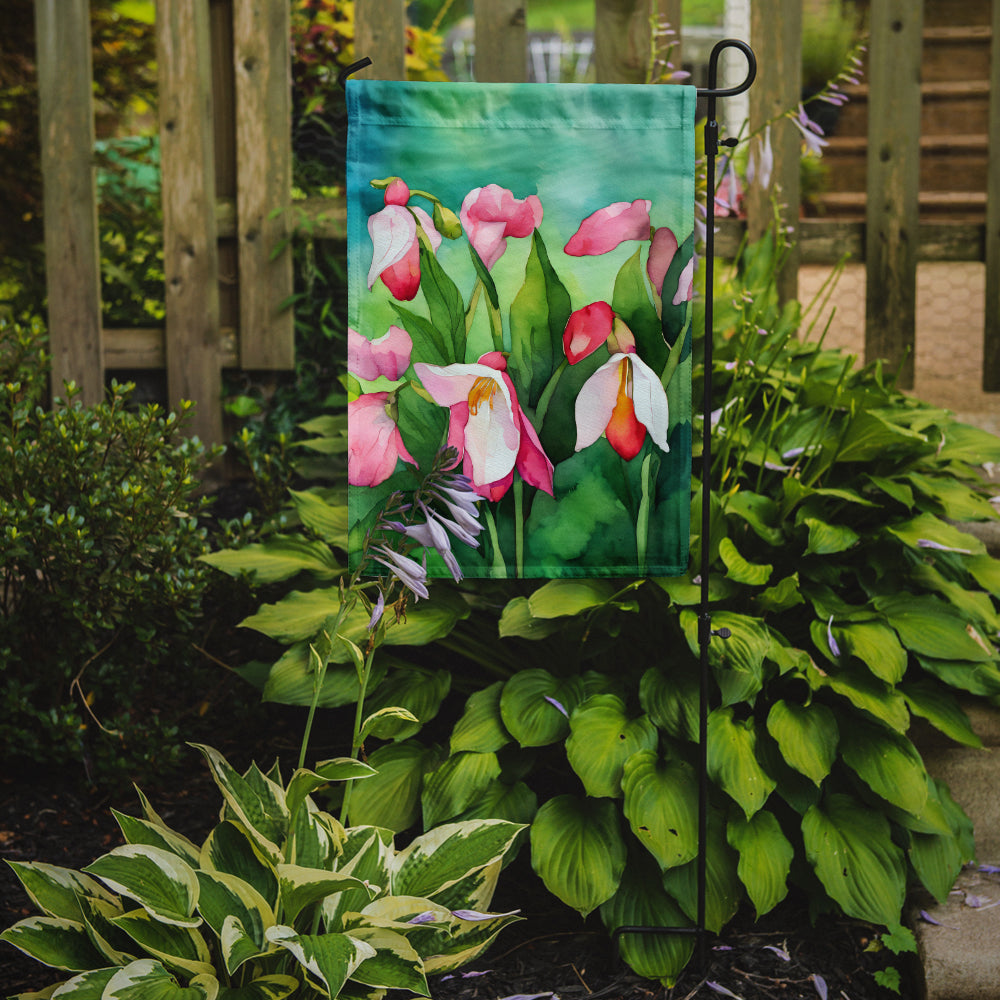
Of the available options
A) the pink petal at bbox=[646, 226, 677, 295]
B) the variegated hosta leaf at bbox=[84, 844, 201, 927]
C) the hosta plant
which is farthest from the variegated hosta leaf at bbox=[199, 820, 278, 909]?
the pink petal at bbox=[646, 226, 677, 295]

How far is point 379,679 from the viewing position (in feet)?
6.51

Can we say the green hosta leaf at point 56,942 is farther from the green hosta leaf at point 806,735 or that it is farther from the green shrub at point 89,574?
the green hosta leaf at point 806,735

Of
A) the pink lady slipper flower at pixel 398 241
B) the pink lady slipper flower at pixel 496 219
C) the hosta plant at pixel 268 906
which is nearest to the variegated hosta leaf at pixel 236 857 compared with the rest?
the hosta plant at pixel 268 906

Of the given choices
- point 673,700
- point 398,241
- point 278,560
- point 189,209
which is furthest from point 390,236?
point 189,209

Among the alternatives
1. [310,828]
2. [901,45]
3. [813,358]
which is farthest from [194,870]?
[901,45]

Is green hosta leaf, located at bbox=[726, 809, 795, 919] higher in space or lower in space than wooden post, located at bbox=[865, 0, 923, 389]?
lower

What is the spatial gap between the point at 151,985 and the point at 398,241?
1.18 m

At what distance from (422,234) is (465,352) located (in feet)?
0.69

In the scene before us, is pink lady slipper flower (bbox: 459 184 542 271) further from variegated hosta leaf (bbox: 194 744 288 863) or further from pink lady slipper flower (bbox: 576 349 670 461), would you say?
variegated hosta leaf (bbox: 194 744 288 863)

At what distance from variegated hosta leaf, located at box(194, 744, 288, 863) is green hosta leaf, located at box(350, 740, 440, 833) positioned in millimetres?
292

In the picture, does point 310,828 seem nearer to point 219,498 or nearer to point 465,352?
point 465,352

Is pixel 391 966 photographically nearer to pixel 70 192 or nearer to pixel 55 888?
pixel 55 888

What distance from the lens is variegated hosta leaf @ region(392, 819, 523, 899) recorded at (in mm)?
1612

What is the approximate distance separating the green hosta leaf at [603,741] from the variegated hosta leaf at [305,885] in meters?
0.49
